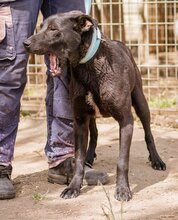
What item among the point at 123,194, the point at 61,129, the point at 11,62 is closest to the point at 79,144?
the point at 61,129

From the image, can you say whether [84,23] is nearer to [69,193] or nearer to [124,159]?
[124,159]

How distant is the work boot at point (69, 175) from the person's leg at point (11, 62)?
41cm

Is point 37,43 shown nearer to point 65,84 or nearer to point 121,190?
point 65,84

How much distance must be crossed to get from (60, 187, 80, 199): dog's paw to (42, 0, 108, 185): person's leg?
0.86 ft

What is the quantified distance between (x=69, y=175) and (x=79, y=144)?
27 centimetres

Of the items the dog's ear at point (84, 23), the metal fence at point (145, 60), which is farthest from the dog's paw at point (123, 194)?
the metal fence at point (145, 60)

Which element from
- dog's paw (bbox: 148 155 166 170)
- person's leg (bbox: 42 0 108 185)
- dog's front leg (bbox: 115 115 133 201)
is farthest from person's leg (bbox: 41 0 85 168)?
dog's paw (bbox: 148 155 166 170)

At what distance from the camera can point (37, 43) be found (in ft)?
13.2

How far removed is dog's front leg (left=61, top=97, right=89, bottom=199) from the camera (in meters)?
4.28

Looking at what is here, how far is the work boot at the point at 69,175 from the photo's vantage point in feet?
14.9

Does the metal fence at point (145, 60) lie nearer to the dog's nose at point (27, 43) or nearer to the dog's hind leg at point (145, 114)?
A: the dog's hind leg at point (145, 114)

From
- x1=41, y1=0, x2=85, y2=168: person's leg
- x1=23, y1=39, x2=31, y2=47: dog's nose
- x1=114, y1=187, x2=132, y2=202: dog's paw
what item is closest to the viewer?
x1=23, y1=39, x2=31, y2=47: dog's nose

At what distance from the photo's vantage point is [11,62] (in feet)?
13.9

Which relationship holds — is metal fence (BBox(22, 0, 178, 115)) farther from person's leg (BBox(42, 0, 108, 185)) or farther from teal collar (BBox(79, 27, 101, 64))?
teal collar (BBox(79, 27, 101, 64))
